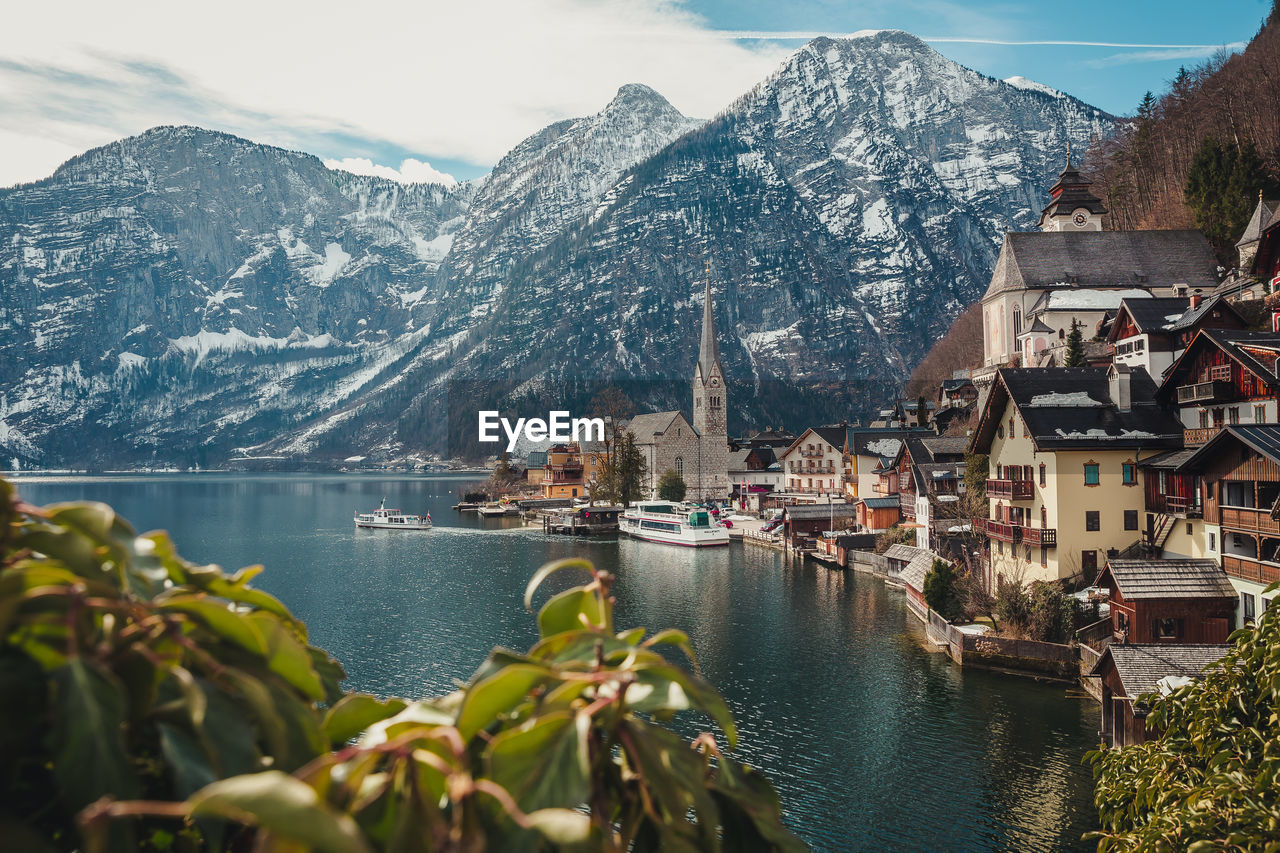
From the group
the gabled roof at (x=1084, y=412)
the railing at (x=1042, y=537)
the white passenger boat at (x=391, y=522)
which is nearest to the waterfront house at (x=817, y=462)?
the white passenger boat at (x=391, y=522)

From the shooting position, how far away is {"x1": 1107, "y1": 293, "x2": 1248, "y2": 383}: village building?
34.9 metres

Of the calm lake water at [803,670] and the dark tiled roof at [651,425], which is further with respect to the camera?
the dark tiled roof at [651,425]

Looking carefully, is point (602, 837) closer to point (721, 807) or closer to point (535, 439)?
point (721, 807)

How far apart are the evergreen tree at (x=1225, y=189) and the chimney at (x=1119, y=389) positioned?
3841cm

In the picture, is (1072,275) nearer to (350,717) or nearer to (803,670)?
(803,670)

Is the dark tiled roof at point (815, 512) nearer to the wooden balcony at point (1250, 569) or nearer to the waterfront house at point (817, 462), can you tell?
the waterfront house at point (817, 462)

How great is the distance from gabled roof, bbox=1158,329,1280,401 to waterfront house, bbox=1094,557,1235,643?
5923mm

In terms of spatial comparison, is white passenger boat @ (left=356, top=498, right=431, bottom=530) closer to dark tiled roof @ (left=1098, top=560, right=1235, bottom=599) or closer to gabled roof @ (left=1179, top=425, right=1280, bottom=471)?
dark tiled roof @ (left=1098, top=560, right=1235, bottom=599)

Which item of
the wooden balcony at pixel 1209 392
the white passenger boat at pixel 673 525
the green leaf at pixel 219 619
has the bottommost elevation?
the white passenger boat at pixel 673 525

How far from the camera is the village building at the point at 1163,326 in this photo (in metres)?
34.9

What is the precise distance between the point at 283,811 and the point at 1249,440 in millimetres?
27217

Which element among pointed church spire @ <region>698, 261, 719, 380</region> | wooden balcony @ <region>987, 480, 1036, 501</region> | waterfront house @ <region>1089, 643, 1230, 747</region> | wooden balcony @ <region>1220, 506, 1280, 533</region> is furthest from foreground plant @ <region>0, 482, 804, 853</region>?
pointed church spire @ <region>698, 261, 719, 380</region>

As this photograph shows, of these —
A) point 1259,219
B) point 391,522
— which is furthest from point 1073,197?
point 391,522

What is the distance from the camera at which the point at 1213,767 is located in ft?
19.2
